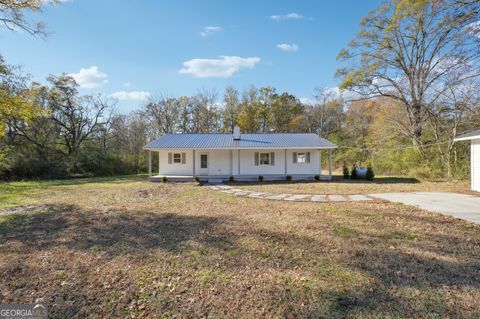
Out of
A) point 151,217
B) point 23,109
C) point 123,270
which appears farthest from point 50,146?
point 123,270

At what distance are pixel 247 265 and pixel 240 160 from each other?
13631 millimetres

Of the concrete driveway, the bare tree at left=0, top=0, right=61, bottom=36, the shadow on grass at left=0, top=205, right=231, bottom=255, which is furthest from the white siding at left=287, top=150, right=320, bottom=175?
the bare tree at left=0, top=0, right=61, bottom=36

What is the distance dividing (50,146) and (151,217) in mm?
21380

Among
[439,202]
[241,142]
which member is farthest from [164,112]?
[439,202]

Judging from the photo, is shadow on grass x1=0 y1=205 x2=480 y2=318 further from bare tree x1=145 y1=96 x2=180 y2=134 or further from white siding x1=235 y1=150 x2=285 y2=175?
bare tree x1=145 y1=96 x2=180 y2=134

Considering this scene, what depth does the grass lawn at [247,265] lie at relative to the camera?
8.89 feet

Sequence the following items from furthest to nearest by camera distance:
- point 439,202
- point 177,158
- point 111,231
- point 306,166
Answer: point 177,158 < point 306,166 < point 439,202 < point 111,231

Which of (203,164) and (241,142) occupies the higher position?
(241,142)

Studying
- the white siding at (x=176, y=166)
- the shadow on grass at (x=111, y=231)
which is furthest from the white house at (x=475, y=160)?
the white siding at (x=176, y=166)

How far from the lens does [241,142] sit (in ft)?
57.9

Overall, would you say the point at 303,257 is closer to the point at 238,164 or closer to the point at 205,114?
the point at 238,164

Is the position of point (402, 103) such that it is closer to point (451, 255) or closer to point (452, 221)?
Result: point (452, 221)

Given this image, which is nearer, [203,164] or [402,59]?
[203,164]

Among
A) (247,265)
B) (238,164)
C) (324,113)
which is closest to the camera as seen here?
(247,265)
